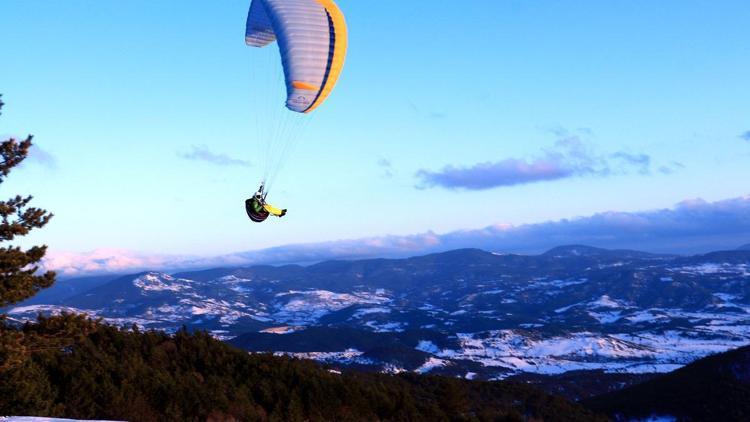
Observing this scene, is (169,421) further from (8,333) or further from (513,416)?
(513,416)

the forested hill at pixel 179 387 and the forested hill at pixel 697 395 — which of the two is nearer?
the forested hill at pixel 179 387

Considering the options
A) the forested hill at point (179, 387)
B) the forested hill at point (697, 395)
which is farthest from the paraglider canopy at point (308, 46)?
the forested hill at point (697, 395)

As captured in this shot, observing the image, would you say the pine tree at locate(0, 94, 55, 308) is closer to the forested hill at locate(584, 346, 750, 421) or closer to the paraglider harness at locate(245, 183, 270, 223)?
the paraglider harness at locate(245, 183, 270, 223)

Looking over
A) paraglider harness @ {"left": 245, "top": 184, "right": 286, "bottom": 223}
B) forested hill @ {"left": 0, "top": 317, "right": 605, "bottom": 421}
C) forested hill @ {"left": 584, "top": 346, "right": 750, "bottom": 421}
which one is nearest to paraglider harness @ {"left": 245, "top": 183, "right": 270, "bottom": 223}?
paraglider harness @ {"left": 245, "top": 184, "right": 286, "bottom": 223}

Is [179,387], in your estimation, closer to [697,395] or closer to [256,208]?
[256,208]

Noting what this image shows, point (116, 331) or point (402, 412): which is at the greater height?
point (116, 331)

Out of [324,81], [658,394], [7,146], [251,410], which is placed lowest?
[658,394]

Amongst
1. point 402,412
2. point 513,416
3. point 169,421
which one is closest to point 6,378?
point 169,421

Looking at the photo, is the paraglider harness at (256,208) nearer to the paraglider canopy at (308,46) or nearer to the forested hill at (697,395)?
the paraglider canopy at (308,46)

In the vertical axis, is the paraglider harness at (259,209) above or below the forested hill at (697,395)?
above
